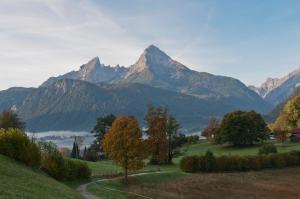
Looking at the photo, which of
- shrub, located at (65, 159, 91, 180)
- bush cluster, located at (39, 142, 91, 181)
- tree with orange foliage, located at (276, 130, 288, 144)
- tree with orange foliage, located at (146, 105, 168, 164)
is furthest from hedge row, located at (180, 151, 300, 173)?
tree with orange foliage, located at (276, 130, 288, 144)

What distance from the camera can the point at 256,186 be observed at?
77438mm

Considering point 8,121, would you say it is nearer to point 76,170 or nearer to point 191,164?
point 191,164

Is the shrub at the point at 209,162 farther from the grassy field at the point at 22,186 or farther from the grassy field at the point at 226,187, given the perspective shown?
the grassy field at the point at 22,186

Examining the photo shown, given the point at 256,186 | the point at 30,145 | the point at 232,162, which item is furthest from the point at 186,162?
the point at 30,145

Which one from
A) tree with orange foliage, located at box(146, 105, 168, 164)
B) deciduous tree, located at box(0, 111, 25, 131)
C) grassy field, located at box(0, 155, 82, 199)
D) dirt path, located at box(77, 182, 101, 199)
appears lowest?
dirt path, located at box(77, 182, 101, 199)

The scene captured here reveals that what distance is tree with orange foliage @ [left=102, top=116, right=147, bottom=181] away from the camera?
76188 millimetres

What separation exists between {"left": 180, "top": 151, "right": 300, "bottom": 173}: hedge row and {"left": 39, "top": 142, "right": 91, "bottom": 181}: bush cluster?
30.8 meters

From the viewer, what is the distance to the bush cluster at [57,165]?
6506 cm

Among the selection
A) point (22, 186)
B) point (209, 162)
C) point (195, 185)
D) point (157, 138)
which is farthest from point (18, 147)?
point (157, 138)

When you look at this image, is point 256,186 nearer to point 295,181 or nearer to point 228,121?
point 295,181

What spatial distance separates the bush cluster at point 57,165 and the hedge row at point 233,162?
30.8 metres

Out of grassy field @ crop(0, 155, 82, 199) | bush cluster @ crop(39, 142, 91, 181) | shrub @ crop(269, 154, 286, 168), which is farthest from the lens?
shrub @ crop(269, 154, 286, 168)

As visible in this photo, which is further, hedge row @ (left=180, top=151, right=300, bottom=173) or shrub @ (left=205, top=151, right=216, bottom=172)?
shrub @ (left=205, top=151, right=216, bottom=172)

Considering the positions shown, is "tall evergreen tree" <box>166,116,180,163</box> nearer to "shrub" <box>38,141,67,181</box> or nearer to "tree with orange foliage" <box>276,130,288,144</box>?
"tree with orange foliage" <box>276,130,288,144</box>
